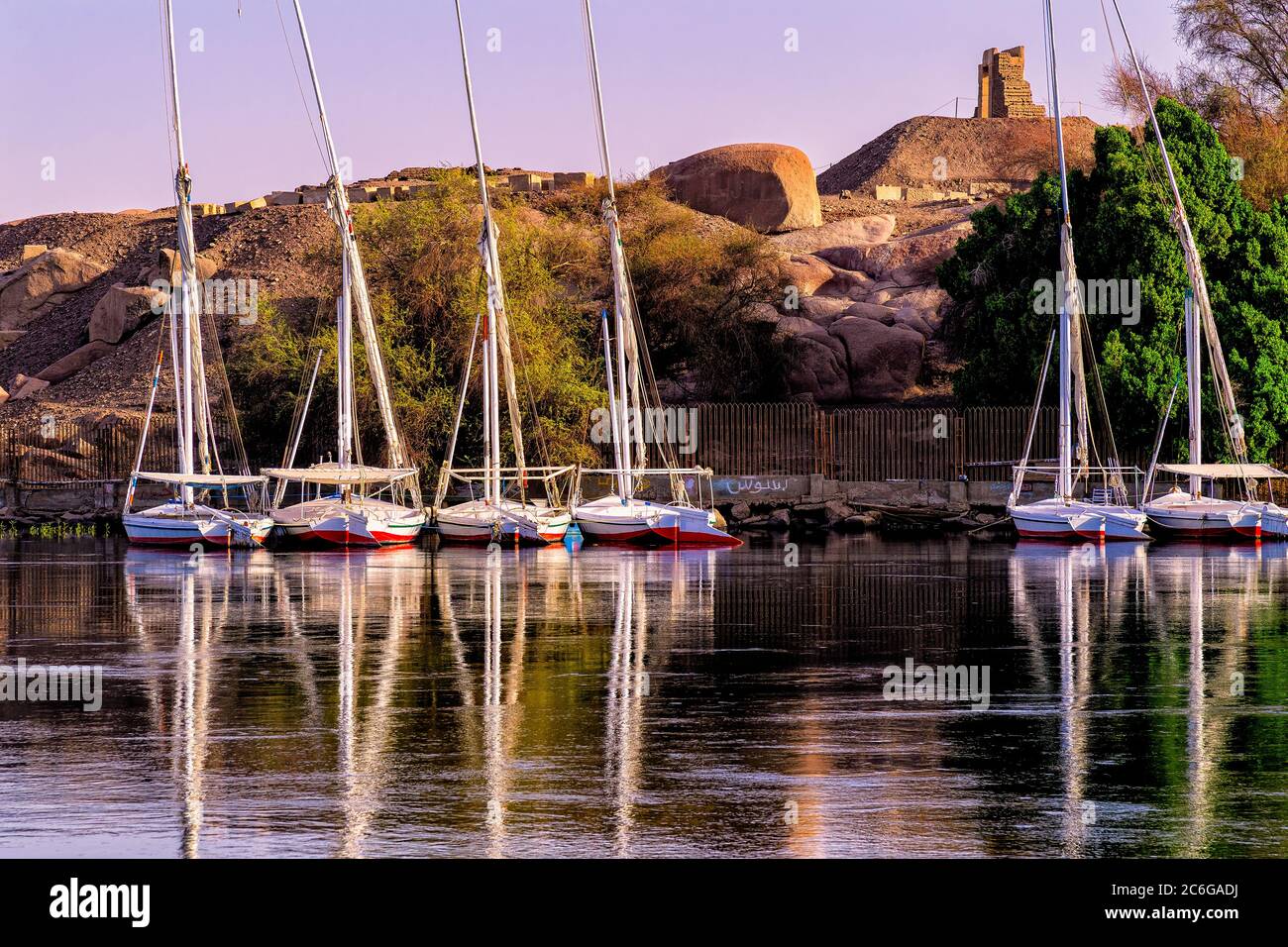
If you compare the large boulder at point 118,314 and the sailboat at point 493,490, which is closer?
the sailboat at point 493,490

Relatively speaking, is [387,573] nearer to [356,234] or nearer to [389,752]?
[389,752]

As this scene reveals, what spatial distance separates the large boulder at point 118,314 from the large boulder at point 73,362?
0.57 meters

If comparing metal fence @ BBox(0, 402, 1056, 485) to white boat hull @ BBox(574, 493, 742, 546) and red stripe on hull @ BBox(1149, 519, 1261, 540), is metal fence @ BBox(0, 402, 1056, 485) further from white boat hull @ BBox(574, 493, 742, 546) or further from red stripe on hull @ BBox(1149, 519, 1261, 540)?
white boat hull @ BBox(574, 493, 742, 546)

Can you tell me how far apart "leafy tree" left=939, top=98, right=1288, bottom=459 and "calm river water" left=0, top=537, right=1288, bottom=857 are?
2666 cm

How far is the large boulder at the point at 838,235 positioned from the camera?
284ft

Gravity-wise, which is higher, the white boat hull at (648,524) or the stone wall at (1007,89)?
the stone wall at (1007,89)

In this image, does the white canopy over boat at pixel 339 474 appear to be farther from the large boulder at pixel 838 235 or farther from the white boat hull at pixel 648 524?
the large boulder at pixel 838 235

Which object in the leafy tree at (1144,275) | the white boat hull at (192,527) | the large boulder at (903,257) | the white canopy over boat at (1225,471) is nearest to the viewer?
the white boat hull at (192,527)

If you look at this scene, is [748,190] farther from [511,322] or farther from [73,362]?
[511,322]

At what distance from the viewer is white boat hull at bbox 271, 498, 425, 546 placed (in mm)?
43156

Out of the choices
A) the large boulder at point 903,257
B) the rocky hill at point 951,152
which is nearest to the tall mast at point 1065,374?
the large boulder at point 903,257

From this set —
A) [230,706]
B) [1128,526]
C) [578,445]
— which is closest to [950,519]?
[1128,526]

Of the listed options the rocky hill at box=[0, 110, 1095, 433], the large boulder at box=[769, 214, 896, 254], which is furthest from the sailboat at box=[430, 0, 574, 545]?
the large boulder at box=[769, 214, 896, 254]
